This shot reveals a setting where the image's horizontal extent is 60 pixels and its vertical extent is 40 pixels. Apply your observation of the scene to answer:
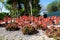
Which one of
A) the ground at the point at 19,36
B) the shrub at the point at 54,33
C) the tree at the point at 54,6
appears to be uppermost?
the shrub at the point at 54,33

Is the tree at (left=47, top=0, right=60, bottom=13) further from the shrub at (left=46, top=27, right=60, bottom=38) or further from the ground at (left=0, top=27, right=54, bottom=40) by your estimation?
the shrub at (left=46, top=27, right=60, bottom=38)

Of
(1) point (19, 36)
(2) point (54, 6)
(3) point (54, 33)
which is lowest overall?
(2) point (54, 6)

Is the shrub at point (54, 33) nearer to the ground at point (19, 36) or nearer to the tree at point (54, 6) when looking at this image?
the ground at point (19, 36)

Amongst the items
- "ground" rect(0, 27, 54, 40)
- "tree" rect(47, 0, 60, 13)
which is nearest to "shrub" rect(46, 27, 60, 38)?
"ground" rect(0, 27, 54, 40)

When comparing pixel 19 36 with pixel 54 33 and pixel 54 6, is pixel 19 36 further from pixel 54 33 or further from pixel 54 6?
pixel 54 6

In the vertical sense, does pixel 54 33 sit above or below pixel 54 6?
above

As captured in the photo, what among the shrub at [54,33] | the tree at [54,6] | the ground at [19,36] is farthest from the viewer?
the tree at [54,6]

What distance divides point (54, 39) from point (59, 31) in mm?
1041

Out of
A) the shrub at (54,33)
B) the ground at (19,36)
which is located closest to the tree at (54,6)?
the ground at (19,36)

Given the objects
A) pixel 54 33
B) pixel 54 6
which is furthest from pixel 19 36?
pixel 54 6

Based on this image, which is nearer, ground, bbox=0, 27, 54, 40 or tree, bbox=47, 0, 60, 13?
ground, bbox=0, 27, 54, 40

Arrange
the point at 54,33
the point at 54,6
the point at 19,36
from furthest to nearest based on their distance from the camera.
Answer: the point at 54,6
the point at 19,36
the point at 54,33

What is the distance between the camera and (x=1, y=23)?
20.3 m

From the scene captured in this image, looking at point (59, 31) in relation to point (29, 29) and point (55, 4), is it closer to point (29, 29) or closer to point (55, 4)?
point (29, 29)
